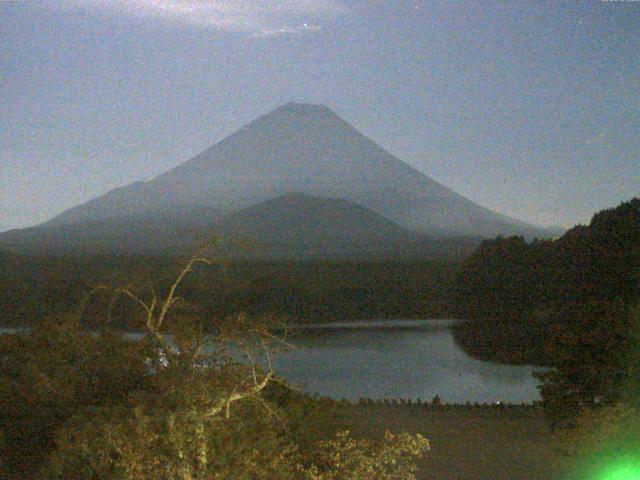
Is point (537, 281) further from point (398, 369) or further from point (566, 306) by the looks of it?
point (398, 369)

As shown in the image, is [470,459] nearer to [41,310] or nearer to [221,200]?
[41,310]

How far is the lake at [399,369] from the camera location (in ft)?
63.2

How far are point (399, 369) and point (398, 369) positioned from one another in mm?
29

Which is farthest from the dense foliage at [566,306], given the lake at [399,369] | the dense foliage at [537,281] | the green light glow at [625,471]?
the green light glow at [625,471]

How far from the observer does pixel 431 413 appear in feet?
41.5

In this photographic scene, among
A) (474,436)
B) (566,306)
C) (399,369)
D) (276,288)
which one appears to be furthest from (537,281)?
(474,436)

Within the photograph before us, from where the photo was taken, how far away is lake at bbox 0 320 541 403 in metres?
19.2

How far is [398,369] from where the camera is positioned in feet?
76.7

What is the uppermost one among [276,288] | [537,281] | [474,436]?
[537,281]

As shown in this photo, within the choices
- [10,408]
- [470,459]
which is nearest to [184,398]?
[10,408]

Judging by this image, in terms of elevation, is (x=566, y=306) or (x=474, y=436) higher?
(x=566, y=306)

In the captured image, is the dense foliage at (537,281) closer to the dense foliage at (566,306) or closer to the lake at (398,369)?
the dense foliage at (566,306)

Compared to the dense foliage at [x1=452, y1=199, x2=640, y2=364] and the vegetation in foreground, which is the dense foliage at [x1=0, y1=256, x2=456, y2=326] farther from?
the vegetation in foreground

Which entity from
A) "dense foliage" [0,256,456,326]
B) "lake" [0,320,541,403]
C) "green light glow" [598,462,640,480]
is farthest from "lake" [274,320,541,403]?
"green light glow" [598,462,640,480]
